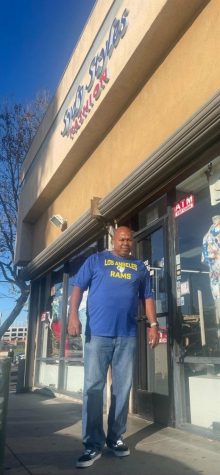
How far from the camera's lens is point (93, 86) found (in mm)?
6258

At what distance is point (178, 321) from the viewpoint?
4.03 meters

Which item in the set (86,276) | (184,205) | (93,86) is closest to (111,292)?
(86,276)

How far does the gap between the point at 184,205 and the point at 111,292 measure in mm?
1556

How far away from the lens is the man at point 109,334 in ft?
9.80

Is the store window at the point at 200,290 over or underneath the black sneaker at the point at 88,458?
over

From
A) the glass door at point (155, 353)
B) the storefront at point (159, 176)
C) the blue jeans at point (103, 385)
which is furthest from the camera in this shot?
the glass door at point (155, 353)

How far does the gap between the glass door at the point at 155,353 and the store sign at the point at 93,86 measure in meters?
2.45

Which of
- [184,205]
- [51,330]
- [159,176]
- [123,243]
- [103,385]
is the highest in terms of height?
[159,176]

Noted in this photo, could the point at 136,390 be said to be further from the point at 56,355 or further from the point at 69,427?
the point at 56,355

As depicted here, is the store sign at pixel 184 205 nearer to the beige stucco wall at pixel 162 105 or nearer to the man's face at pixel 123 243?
the beige stucco wall at pixel 162 105

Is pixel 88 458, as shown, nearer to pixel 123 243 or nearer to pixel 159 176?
pixel 123 243

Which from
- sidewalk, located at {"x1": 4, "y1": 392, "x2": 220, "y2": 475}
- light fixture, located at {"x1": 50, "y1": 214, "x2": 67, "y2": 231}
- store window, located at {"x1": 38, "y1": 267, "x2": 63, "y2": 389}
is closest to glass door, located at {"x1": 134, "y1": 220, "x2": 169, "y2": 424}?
sidewalk, located at {"x1": 4, "y1": 392, "x2": 220, "y2": 475}

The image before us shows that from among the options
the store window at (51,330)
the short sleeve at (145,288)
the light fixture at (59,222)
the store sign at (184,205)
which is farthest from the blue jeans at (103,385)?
the light fixture at (59,222)

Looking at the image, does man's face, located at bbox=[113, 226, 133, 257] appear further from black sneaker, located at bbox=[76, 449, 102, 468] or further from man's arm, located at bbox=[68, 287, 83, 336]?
black sneaker, located at bbox=[76, 449, 102, 468]
